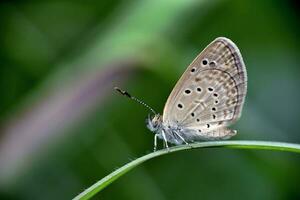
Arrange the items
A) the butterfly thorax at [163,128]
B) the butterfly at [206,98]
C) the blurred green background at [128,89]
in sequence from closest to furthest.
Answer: the butterfly at [206,98] → the butterfly thorax at [163,128] → the blurred green background at [128,89]

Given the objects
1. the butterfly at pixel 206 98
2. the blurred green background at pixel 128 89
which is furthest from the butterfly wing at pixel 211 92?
the blurred green background at pixel 128 89

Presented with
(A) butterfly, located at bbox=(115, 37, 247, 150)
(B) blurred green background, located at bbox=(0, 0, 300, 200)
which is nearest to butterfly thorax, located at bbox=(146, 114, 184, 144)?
(A) butterfly, located at bbox=(115, 37, 247, 150)

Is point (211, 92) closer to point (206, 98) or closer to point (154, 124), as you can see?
point (206, 98)

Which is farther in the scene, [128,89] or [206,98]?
[128,89]

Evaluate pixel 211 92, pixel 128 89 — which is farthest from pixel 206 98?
pixel 128 89

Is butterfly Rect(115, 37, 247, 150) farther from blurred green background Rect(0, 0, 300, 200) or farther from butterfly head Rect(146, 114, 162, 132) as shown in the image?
blurred green background Rect(0, 0, 300, 200)

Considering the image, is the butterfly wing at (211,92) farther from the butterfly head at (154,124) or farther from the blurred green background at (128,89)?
the blurred green background at (128,89)
